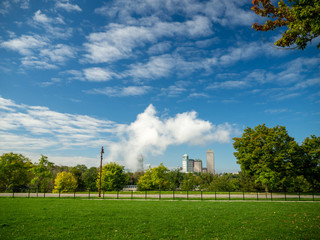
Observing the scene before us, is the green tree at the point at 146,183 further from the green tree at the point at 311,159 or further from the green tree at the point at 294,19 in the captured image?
the green tree at the point at 294,19

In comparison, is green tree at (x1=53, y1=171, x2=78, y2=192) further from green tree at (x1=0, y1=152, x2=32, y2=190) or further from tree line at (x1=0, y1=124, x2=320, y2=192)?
green tree at (x1=0, y1=152, x2=32, y2=190)

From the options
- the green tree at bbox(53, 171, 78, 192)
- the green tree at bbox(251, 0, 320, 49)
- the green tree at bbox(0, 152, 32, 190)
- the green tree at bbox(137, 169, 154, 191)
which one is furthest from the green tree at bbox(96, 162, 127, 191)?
the green tree at bbox(251, 0, 320, 49)

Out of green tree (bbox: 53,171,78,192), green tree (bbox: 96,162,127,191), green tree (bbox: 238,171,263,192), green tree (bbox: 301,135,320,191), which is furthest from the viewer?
green tree (bbox: 238,171,263,192)

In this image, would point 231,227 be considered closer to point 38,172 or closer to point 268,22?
point 268,22

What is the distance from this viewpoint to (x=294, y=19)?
8297 mm

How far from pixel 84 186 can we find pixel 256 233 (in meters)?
69.6

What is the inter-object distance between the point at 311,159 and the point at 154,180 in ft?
113

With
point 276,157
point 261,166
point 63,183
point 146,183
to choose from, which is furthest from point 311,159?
point 63,183

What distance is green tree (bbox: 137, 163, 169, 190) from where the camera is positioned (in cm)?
4772

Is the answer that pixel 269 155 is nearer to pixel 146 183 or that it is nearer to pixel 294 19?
pixel 146 183

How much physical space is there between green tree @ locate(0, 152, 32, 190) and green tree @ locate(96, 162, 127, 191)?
62.6 feet

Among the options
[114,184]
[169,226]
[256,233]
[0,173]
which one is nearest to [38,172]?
[0,173]

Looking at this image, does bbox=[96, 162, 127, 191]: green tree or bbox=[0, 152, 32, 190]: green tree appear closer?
bbox=[0, 152, 32, 190]: green tree

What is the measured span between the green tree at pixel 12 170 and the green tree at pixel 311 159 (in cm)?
6350
